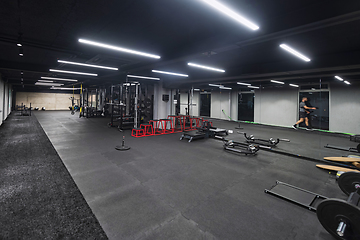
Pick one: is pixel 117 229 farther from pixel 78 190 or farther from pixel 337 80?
pixel 337 80

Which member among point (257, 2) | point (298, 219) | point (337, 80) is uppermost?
point (257, 2)

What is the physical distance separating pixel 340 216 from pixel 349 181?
39.0 inches

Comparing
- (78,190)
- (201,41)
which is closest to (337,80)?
(201,41)

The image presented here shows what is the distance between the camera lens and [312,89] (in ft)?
24.2

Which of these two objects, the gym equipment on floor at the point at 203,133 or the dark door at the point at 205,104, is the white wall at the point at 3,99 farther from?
the dark door at the point at 205,104

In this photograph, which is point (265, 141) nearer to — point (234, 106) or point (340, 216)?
point (340, 216)

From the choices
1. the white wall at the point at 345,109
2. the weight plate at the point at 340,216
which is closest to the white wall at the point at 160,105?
the white wall at the point at 345,109

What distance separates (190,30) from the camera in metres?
3.38

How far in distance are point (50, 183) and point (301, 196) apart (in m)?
3.80

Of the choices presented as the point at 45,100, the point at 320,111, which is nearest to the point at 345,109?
the point at 320,111

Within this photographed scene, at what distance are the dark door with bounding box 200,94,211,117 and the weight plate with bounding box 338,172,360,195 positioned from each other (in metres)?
11.2

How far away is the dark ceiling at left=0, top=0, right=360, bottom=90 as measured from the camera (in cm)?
246

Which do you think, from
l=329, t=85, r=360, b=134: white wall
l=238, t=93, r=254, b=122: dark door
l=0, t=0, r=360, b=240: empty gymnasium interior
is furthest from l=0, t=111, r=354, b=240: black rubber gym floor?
l=238, t=93, r=254, b=122: dark door

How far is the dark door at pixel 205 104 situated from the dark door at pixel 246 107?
8.26ft
